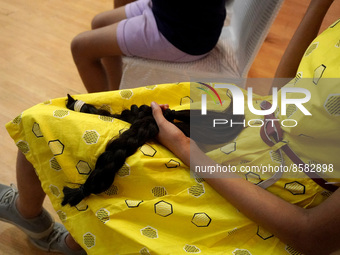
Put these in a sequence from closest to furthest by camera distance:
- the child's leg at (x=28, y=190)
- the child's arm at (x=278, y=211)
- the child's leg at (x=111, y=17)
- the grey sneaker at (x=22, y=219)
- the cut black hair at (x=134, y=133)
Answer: the child's arm at (x=278, y=211)
the cut black hair at (x=134, y=133)
the child's leg at (x=28, y=190)
the grey sneaker at (x=22, y=219)
the child's leg at (x=111, y=17)

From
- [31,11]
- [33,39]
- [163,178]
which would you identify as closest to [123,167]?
[163,178]

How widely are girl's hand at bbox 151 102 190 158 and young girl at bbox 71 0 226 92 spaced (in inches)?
17.6

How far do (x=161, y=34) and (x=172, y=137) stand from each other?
0.53 meters

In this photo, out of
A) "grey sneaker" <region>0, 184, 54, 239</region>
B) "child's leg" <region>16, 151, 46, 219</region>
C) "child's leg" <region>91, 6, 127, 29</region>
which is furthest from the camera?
"child's leg" <region>91, 6, 127, 29</region>

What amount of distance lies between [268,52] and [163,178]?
64.3 inches

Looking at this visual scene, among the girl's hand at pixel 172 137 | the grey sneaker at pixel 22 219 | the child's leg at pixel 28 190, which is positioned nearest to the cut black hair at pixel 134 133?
the girl's hand at pixel 172 137

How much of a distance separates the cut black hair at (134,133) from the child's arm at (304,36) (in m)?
0.24

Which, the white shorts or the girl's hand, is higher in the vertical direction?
the white shorts

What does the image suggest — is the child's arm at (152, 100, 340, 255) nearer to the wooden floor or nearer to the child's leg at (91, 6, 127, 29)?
the wooden floor

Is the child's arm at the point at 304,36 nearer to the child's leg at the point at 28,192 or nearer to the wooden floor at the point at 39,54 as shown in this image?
the wooden floor at the point at 39,54

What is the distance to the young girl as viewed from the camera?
1104 mm

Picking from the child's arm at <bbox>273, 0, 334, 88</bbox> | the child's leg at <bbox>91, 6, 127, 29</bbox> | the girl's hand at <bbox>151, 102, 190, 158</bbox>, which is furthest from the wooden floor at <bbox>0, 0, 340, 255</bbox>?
the girl's hand at <bbox>151, 102, 190, 158</bbox>

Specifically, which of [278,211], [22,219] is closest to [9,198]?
[22,219]

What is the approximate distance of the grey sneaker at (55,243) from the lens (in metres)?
1.03
